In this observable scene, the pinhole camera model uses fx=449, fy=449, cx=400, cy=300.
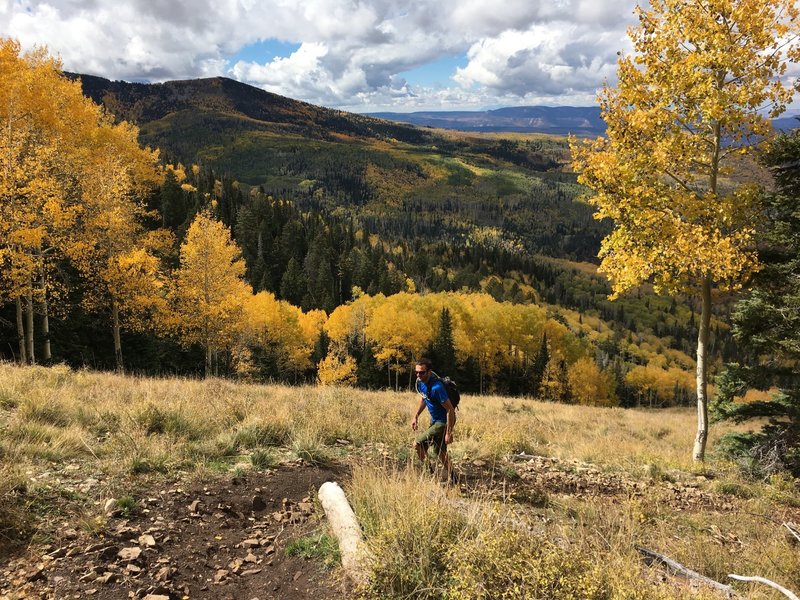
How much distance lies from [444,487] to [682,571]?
8.74ft

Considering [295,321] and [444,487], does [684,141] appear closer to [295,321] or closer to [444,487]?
[444,487]

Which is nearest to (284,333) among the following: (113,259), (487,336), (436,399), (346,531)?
(487,336)

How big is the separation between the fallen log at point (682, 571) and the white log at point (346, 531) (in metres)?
2.94

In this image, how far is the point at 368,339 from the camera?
5681 centimetres

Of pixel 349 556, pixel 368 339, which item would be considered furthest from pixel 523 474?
pixel 368 339

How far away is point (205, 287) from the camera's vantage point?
2658 centimetres

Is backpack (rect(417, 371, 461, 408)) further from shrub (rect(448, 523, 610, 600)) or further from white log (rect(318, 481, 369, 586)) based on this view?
Result: shrub (rect(448, 523, 610, 600))

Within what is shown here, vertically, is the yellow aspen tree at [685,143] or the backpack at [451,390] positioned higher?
the yellow aspen tree at [685,143]

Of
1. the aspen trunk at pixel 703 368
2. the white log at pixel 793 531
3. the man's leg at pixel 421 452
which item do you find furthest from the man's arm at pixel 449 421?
the aspen trunk at pixel 703 368

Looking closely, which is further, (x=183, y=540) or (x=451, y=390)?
(x=451, y=390)

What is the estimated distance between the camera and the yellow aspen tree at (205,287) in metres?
26.2

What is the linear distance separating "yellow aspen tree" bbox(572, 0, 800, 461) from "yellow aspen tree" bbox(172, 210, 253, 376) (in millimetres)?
22159

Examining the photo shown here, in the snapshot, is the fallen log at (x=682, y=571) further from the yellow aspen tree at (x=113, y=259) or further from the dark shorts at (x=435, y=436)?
the yellow aspen tree at (x=113, y=259)

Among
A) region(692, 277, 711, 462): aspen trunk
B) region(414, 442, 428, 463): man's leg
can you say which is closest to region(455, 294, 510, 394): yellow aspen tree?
region(692, 277, 711, 462): aspen trunk
